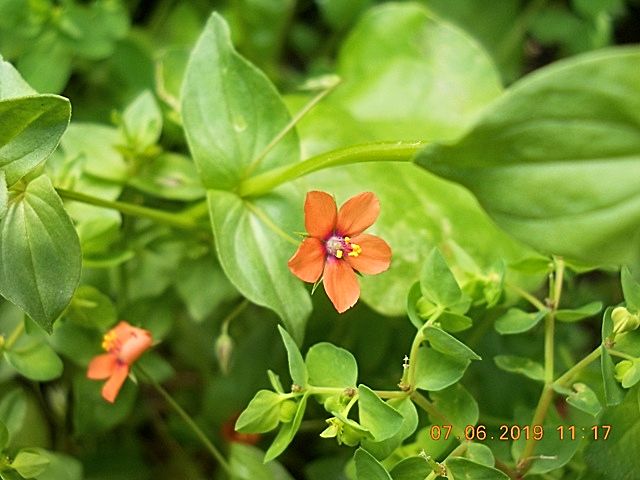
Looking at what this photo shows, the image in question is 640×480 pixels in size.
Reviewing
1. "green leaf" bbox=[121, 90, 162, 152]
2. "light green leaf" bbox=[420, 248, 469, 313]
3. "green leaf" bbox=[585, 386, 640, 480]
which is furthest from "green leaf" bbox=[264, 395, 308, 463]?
"green leaf" bbox=[121, 90, 162, 152]

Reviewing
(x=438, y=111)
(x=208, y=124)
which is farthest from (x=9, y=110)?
(x=438, y=111)

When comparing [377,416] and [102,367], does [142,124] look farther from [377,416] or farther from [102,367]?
[377,416]

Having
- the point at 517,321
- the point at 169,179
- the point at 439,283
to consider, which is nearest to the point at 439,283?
the point at 439,283

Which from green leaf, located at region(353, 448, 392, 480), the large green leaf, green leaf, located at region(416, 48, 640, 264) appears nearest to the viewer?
green leaf, located at region(416, 48, 640, 264)

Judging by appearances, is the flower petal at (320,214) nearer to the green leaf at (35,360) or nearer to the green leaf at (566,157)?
the green leaf at (566,157)

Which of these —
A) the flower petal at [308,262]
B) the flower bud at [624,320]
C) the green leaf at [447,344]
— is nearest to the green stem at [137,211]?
the flower petal at [308,262]

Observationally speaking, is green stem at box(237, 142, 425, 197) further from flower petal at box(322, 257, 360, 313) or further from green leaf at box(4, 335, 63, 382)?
green leaf at box(4, 335, 63, 382)
